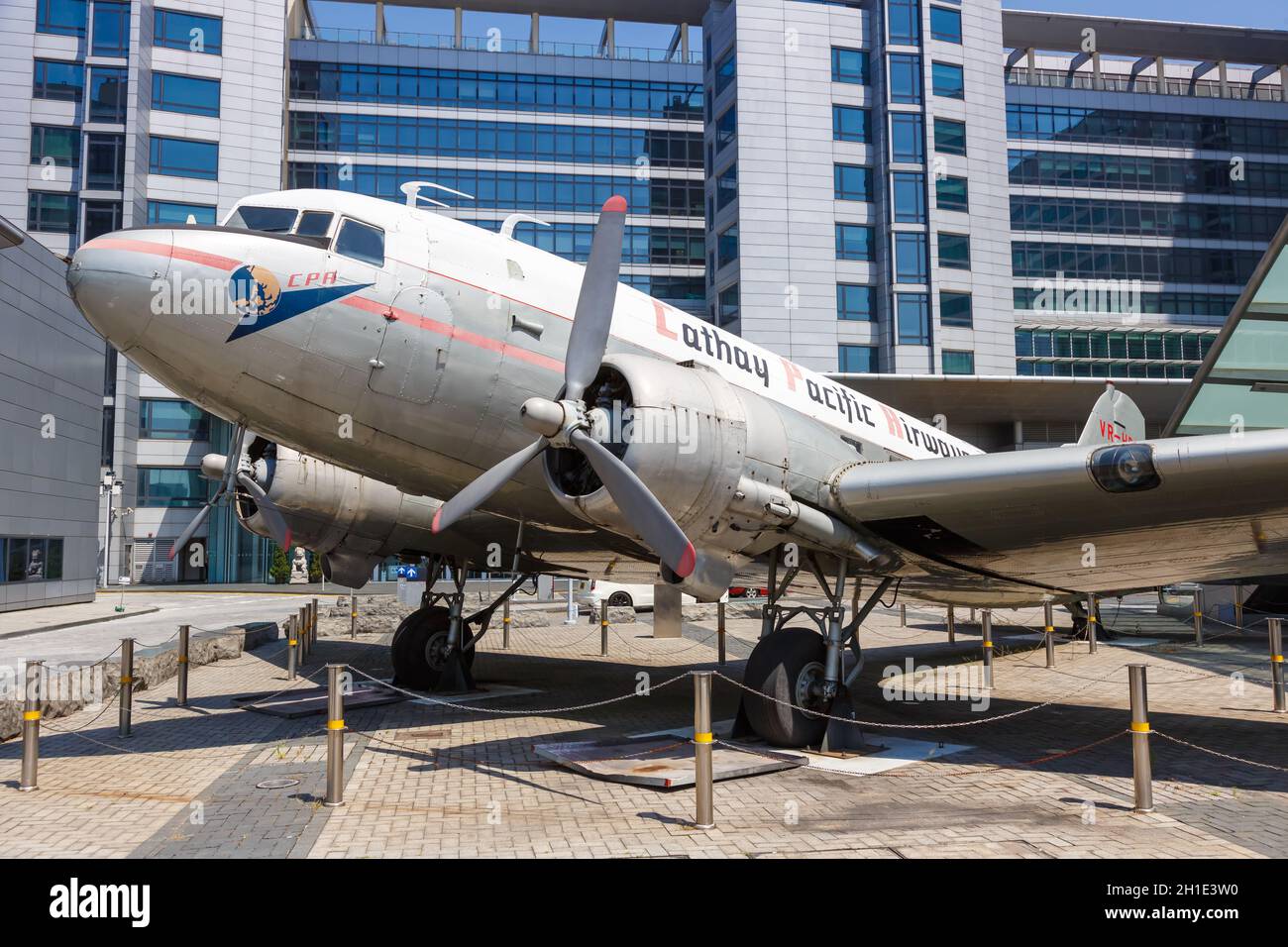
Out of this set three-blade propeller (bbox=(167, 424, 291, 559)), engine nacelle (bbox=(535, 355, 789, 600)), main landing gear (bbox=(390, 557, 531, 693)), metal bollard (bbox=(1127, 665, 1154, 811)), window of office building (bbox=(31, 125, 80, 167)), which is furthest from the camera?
window of office building (bbox=(31, 125, 80, 167))

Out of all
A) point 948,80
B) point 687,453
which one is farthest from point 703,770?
point 948,80

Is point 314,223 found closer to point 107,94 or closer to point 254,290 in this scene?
point 254,290

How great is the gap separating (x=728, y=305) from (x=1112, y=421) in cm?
4108

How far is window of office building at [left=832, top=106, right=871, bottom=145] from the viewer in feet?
185

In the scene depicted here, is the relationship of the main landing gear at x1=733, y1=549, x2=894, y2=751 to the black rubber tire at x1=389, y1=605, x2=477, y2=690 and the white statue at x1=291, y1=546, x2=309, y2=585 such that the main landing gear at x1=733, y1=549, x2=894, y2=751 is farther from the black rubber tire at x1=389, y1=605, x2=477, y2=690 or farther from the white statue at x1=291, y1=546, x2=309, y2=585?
the white statue at x1=291, y1=546, x2=309, y2=585

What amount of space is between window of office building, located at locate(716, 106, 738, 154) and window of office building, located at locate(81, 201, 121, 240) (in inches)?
1432

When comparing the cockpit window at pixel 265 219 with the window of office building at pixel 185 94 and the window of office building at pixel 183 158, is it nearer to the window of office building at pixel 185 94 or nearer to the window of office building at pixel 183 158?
the window of office building at pixel 183 158

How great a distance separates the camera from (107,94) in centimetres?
5462

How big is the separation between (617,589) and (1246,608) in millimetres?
21179

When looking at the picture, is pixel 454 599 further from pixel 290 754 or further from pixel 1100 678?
pixel 1100 678

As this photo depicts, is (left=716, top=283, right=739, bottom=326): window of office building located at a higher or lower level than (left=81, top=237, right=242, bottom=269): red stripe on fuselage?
higher

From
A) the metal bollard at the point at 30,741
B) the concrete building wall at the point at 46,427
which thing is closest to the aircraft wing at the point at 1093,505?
the metal bollard at the point at 30,741

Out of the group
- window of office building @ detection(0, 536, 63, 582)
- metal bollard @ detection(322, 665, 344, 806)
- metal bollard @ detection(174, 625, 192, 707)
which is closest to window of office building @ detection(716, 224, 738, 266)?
window of office building @ detection(0, 536, 63, 582)

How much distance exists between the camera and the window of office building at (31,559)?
29953 millimetres
